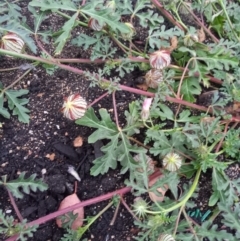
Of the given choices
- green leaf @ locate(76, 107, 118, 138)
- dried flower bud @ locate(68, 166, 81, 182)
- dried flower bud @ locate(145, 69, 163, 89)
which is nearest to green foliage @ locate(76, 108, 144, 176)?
green leaf @ locate(76, 107, 118, 138)

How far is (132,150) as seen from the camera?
1.57 metres

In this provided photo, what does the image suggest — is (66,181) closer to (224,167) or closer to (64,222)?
(64,222)

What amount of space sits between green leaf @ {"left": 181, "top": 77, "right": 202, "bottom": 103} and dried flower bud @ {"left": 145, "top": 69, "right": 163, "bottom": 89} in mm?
119

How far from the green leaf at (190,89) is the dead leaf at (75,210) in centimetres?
51

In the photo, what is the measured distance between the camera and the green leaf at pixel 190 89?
178 centimetres

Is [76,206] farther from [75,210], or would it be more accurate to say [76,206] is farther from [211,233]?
[211,233]

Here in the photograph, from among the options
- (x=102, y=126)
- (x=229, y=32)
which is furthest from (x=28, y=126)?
(x=229, y=32)

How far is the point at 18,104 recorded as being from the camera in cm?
172

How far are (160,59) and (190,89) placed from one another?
0.65 feet

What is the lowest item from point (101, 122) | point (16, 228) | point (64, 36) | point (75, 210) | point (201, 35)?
point (75, 210)

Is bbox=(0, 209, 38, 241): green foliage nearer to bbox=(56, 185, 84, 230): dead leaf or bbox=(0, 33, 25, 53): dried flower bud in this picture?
bbox=(56, 185, 84, 230): dead leaf

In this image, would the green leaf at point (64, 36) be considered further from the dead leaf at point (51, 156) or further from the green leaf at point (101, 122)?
the dead leaf at point (51, 156)

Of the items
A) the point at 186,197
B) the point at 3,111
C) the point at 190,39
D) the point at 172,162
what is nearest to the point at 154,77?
the point at 190,39

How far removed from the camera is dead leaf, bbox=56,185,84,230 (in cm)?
A: 159
